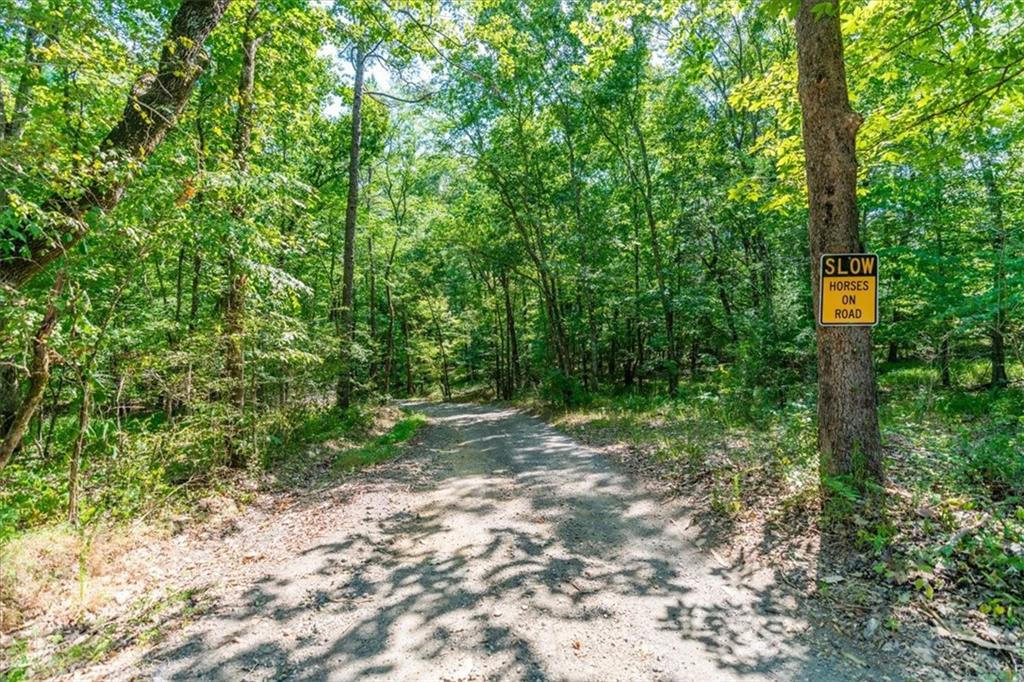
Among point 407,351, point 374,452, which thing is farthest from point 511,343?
point 374,452

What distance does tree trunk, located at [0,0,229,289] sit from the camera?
13.0ft

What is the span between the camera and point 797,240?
1424cm

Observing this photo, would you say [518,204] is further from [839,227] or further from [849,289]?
[849,289]

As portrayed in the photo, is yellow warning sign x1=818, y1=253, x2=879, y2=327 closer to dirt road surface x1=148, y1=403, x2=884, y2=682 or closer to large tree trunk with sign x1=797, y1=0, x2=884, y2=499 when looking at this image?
large tree trunk with sign x1=797, y1=0, x2=884, y2=499

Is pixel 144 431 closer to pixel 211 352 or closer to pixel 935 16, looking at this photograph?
pixel 211 352

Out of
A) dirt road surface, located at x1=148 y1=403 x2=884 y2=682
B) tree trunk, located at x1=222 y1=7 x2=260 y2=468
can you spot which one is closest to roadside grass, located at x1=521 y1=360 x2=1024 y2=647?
dirt road surface, located at x1=148 y1=403 x2=884 y2=682

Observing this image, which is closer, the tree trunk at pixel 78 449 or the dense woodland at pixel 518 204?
the dense woodland at pixel 518 204

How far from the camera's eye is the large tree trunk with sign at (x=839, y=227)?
4.62 m

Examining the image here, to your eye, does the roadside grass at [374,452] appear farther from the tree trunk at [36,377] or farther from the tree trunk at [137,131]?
the tree trunk at [137,131]

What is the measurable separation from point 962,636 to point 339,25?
1115 cm

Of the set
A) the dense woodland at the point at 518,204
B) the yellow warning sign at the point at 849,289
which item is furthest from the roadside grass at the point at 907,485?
the yellow warning sign at the point at 849,289

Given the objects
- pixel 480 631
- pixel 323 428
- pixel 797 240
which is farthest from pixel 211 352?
pixel 797 240

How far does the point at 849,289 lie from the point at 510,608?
4.24 metres

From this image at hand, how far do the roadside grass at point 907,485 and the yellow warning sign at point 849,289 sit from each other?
70.1 inches
